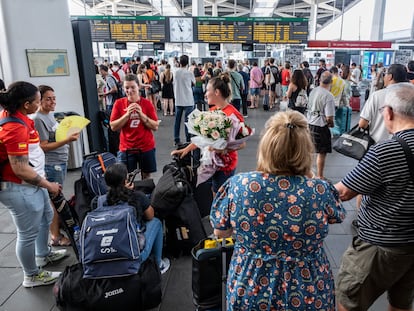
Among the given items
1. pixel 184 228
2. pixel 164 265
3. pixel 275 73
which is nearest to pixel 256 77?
pixel 275 73

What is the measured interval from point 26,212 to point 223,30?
961 centimetres

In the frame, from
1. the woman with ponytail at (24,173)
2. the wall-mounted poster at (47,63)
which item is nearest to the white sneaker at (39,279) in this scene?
the woman with ponytail at (24,173)

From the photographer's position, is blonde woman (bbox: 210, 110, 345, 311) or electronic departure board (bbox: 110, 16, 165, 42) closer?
blonde woman (bbox: 210, 110, 345, 311)

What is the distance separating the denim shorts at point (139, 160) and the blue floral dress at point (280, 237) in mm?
2138

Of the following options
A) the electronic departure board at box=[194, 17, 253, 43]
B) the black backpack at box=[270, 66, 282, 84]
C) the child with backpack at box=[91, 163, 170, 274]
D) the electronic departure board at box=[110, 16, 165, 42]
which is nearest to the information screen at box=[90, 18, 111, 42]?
the electronic departure board at box=[110, 16, 165, 42]

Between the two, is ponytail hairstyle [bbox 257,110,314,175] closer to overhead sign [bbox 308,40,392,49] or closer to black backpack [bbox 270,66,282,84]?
black backpack [bbox 270,66,282,84]

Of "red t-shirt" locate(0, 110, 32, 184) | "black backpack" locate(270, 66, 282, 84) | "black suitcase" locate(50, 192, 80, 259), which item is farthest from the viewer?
"black backpack" locate(270, 66, 282, 84)

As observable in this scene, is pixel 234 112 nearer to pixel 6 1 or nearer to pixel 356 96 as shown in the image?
pixel 6 1

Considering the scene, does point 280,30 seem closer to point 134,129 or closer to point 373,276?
point 134,129

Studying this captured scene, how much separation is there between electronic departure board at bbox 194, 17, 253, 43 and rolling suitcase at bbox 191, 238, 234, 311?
980cm

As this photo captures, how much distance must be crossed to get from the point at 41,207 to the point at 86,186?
600 mm

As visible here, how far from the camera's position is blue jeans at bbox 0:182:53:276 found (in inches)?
87.4

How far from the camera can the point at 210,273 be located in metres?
1.81

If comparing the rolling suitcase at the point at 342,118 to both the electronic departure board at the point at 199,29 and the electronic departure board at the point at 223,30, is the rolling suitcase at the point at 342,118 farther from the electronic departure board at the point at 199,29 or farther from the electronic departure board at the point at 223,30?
the electronic departure board at the point at 223,30
